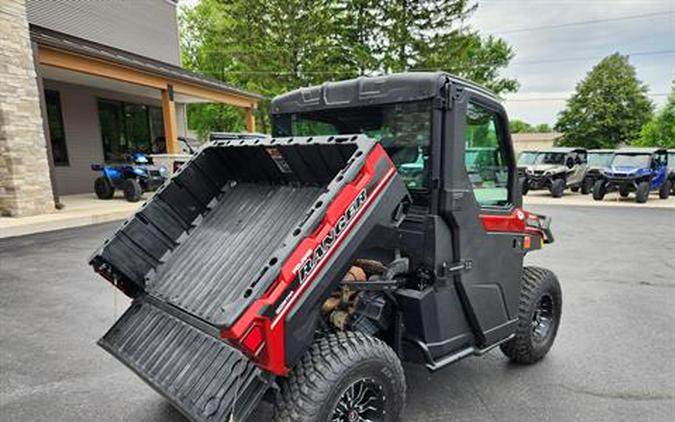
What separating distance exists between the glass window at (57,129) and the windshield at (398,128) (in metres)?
13.8

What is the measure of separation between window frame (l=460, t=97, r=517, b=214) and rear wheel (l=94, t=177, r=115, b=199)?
41.0 feet

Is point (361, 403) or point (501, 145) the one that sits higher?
point (501, 145)

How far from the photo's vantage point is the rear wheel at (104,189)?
12797 millimetres

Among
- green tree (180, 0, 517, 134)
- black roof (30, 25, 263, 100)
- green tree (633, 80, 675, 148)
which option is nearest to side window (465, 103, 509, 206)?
black roof (30, 25, 263, 100)

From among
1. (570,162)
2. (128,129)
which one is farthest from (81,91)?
(570,162)

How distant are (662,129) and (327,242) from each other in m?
37.9

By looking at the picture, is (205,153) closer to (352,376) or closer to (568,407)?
(352,376)

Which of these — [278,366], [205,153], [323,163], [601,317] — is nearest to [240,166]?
[205,153]

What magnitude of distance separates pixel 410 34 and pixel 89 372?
23738 mm

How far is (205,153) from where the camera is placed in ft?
9.82

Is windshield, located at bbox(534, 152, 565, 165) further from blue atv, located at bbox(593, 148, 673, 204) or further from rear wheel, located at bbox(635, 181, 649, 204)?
rear wheel, located at bbox(635, 181, 649, 204)

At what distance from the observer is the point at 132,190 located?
40.4ft

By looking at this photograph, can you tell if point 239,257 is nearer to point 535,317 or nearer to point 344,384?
point 344,384

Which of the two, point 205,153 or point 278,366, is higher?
point 205,153
